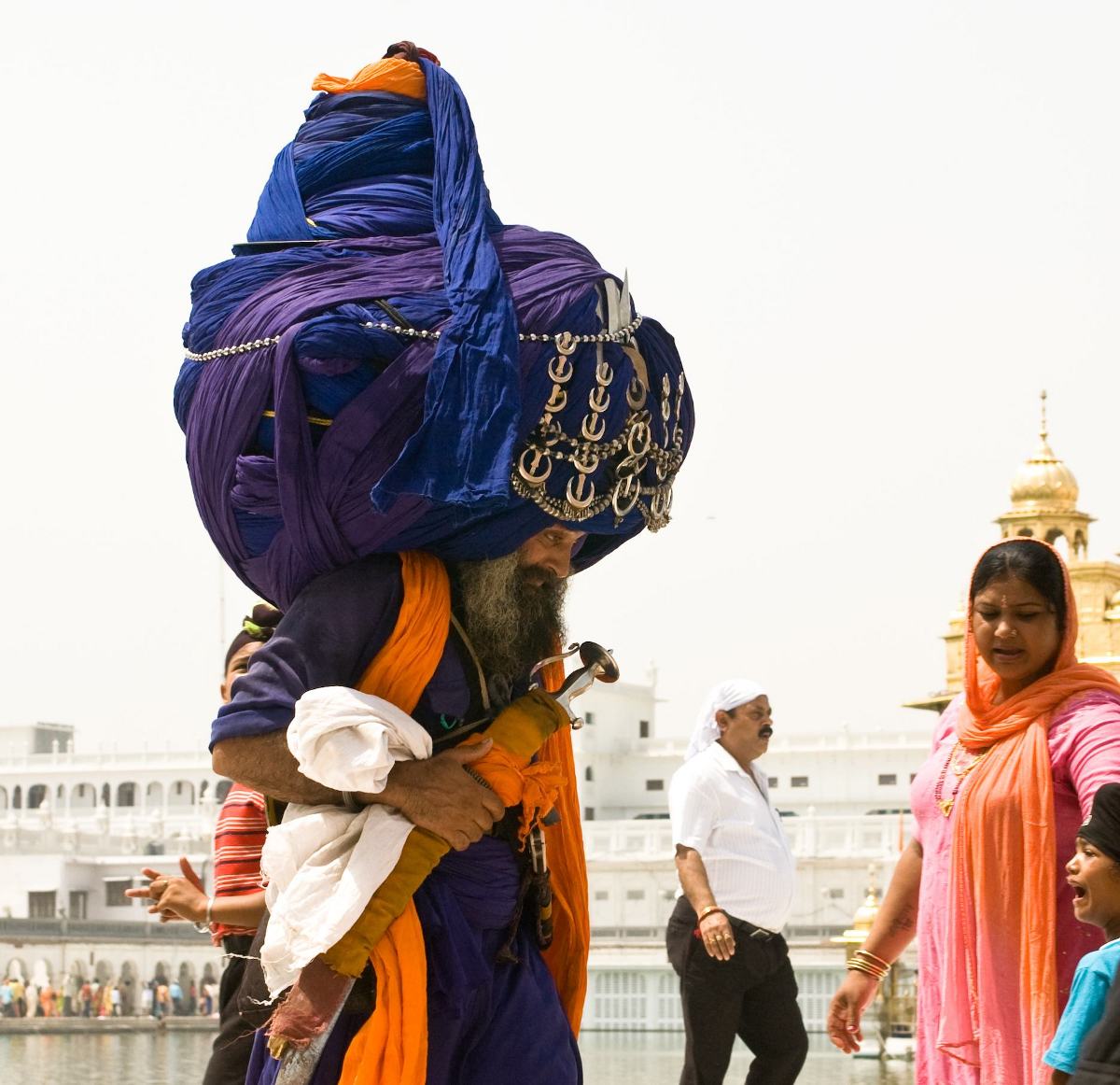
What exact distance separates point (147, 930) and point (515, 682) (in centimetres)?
3597

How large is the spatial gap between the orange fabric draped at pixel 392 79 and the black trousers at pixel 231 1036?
1494mm

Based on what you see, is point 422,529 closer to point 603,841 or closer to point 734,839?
point 734,839

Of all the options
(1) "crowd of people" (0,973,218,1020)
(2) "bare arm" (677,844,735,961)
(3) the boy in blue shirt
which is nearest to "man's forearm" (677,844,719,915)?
(2) "bare arm" (677,844,735,961)

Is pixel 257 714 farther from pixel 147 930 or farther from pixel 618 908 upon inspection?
pixel 618 908

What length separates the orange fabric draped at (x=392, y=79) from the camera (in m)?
3.17

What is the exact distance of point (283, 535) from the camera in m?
2.92

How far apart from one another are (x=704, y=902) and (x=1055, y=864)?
2513mm

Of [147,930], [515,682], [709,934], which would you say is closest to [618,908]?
[147,930]

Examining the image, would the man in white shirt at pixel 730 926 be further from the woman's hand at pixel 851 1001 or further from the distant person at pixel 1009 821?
the distant person at pixel 1009 821

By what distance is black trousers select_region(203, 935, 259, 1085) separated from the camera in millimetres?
3871

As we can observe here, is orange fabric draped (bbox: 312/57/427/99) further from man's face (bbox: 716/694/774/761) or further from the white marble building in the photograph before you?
the white marble building

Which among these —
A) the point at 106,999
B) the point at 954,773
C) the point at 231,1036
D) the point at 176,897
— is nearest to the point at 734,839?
the point at 954,773

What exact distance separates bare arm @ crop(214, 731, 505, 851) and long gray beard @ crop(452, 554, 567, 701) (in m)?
0.19

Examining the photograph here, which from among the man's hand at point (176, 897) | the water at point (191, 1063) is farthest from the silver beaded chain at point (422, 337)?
the water at point (191, 1063)
